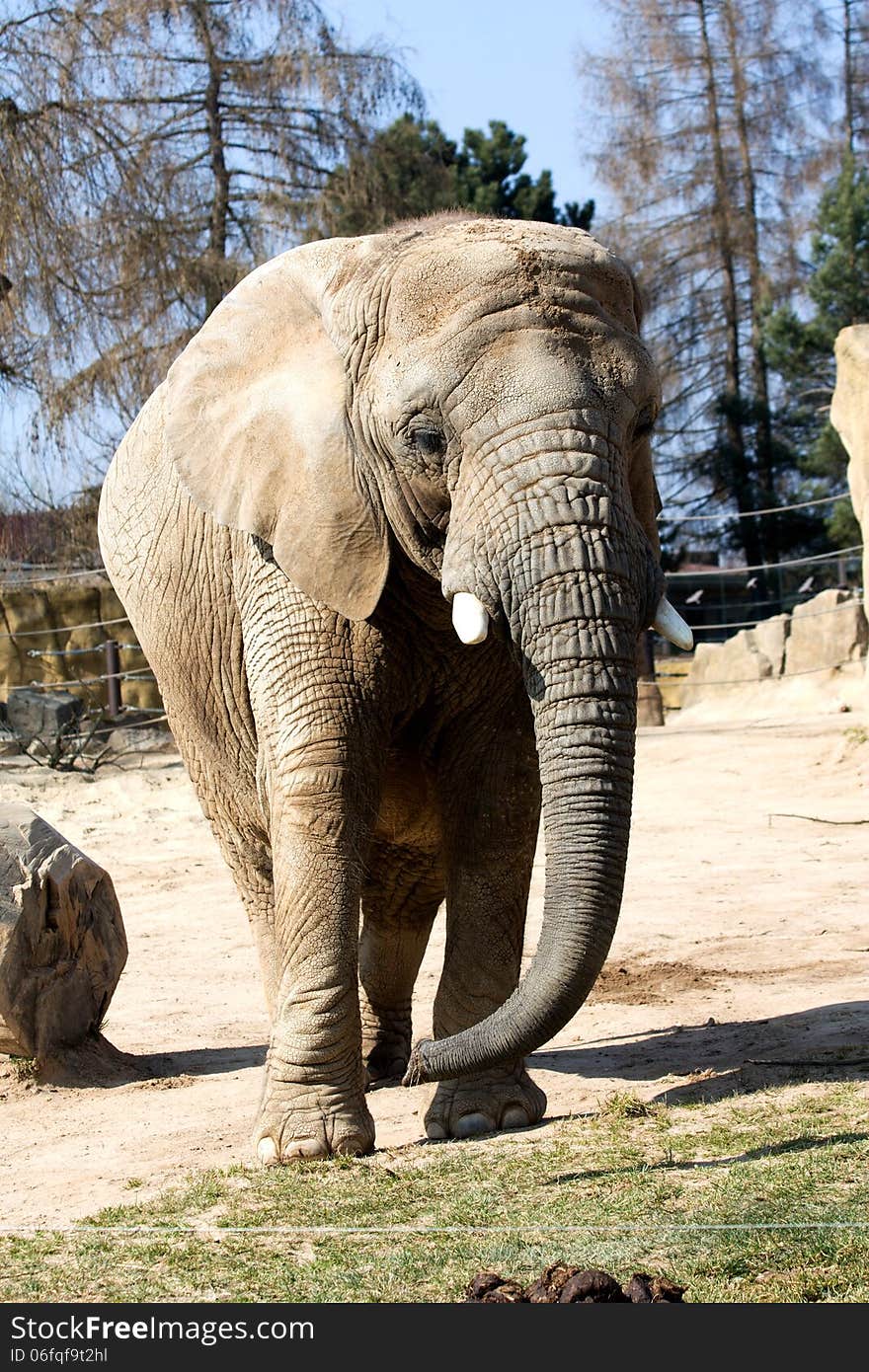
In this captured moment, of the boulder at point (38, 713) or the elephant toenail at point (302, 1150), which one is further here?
the boulder at point (38, 713)

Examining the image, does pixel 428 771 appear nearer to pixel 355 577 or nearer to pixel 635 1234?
pixel 355 577

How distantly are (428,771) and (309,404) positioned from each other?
50.4 inches

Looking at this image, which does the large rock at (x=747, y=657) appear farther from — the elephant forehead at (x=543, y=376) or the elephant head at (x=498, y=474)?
the elephant forehead at (x=543, y=376)

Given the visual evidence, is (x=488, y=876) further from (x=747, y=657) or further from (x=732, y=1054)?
(x=747, y=657)

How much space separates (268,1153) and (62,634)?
17.7 meters

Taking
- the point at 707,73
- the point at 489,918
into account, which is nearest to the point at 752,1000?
the point at 489,918

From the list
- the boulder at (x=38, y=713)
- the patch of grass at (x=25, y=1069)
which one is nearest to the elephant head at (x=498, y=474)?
the patch of grass at (x=25, y=1069)

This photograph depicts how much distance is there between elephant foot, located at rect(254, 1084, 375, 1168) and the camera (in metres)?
5.12

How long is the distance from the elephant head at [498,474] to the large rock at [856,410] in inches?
358

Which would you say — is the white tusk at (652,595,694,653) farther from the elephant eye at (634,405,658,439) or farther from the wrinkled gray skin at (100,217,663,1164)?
the elephant eye at (634,405,658,439)

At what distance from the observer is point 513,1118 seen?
5.45 metres

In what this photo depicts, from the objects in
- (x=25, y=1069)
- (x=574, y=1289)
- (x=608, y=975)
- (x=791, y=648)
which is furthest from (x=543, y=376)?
(x=791, y=648)

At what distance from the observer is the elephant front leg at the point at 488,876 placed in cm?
551

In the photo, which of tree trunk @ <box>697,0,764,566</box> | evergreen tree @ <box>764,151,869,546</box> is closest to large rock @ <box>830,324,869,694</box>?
evergreen tree @ <box>764,151,869,546</box>
